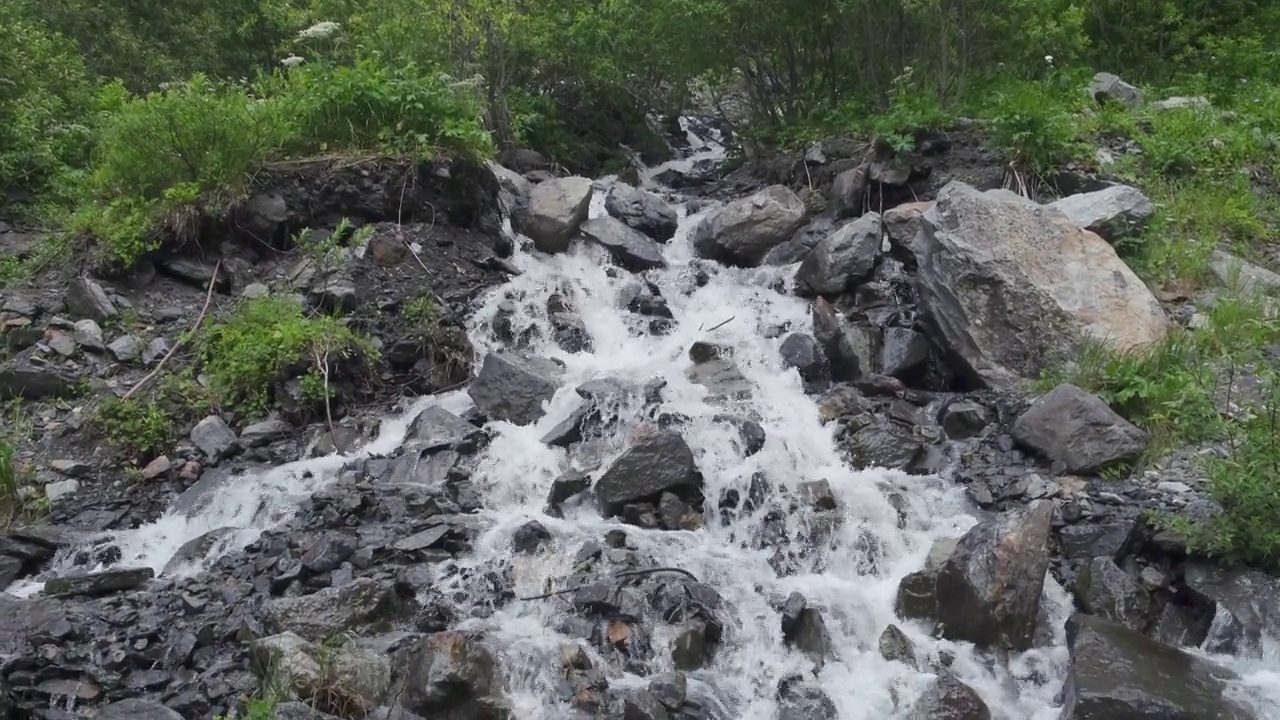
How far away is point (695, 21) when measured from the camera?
1448 cm

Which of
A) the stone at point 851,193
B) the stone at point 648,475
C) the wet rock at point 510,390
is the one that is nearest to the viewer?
the stone at point 648,475

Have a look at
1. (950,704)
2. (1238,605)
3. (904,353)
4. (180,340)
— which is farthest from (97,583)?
(1238,605)

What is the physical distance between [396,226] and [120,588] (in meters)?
5.26

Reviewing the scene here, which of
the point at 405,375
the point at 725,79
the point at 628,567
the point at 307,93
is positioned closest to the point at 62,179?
the point at 307,93

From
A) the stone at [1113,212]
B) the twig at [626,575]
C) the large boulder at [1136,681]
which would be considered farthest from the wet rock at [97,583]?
the stone at [1113,212]

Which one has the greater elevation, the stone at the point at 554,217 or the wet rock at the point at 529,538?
the wet rock at the point at 529,538

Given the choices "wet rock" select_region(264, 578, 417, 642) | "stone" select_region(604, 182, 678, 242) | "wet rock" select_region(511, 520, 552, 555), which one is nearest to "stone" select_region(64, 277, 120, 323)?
"wet rock" select_region(264, 578, 417, 642)

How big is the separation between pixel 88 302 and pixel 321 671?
589 centimetres

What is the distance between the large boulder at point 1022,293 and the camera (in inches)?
319

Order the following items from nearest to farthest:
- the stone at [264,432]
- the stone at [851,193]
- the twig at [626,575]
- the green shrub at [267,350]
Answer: the twig at [626,575]
the stone at [264,432]
the green shrub at [267,350]
the stone at [851,193]

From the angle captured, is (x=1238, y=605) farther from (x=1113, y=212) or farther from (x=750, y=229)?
(x=750, y=229)

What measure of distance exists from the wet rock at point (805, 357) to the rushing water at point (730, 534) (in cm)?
14

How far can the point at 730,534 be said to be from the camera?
22.8 ft

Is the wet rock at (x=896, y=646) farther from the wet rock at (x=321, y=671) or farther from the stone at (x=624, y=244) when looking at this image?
the stone at (x=624, y=244)
